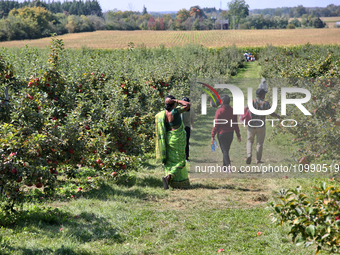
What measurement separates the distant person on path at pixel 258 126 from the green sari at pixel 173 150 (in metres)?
1.73

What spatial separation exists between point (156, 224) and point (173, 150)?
78.8 inches

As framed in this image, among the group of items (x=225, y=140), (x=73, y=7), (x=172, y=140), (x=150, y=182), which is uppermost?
(x=73, y=7)

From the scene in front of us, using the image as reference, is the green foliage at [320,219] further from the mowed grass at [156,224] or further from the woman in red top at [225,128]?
the woman in red top at [225,128]

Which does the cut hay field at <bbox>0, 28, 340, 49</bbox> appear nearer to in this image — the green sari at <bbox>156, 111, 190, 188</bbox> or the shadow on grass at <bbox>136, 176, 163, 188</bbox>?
the shadow on grass at <bbox>136, 176, 163, 188</bbox>


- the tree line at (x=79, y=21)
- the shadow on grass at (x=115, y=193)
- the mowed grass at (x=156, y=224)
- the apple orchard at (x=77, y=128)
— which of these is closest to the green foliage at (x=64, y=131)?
the apple orchard at (x=77, y=128)

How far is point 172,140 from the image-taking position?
6691 millimetres

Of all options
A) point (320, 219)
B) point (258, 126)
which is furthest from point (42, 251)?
point (258, 126)

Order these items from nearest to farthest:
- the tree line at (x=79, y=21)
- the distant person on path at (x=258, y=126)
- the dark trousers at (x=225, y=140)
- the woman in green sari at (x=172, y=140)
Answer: the woman in green sari at (x=172, y=140) → the distant person on path at (x=258, y=126) → the dark trousers at (x=225, y=140) → the tree line at (x=79, y=21)

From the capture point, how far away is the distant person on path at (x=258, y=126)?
7.21 meters

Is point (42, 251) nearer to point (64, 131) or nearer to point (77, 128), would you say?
point (64, 131)

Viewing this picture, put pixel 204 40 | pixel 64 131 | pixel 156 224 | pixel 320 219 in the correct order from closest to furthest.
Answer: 1. pixel 320 219
2. pixel 156 224
3. pixel 64 131
4. pixel 204 40

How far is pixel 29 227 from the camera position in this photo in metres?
4.49

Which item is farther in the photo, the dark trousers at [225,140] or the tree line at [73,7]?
the tree line at [73,7]

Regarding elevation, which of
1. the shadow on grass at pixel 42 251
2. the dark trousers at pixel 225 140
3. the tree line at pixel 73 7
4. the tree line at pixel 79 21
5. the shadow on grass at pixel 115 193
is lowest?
the shadow on grass at pixel 115 193
